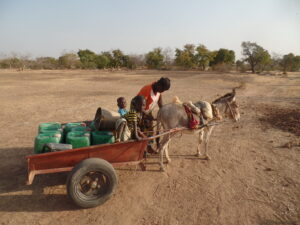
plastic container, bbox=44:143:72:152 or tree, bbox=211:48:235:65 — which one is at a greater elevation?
tree, bbox=211:48:235:65

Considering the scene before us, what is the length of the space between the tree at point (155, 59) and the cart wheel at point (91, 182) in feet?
155

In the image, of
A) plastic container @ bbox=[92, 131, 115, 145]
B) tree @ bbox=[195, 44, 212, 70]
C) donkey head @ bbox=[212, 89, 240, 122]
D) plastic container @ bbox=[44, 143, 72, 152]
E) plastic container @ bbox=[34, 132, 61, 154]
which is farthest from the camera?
tree @ bbox=[195, 44, 212, 70]

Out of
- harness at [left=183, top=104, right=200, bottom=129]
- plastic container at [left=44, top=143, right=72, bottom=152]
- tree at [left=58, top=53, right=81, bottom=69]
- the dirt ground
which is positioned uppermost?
tree at [left=58, top=53, right=81, bottom=69]

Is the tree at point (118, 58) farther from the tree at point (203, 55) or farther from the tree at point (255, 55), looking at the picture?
the tree at point (255, 55)

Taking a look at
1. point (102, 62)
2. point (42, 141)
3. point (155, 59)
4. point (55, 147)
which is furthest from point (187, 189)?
point (102, 62)

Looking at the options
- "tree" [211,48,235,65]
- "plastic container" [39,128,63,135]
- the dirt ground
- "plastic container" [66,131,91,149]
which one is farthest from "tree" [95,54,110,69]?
"plastic container" [66,131,91,149]

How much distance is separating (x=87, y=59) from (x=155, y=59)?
17.0 meters

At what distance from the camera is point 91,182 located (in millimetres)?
3256

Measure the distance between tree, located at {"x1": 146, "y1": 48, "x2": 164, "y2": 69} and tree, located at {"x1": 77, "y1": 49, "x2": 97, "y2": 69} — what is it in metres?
→ 13.1

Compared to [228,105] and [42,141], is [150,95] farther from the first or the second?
[42,141]

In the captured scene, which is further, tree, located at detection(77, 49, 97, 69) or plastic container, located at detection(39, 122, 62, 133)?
tree, located at detection(77, 49, 97, 69)

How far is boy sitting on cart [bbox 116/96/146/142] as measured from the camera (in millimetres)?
3459

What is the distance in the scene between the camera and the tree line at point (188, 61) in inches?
1507

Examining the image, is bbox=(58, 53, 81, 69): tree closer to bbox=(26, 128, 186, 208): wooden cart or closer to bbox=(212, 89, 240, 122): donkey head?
bbox=(212, 89, 240, 122): donkey head
